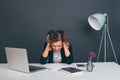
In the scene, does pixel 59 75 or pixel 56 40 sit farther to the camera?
pixel 56 40

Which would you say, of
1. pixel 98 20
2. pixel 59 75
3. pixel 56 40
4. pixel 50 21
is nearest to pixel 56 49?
pixel 56 40

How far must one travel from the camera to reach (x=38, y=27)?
3949 mm

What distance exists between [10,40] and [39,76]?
1892 mm

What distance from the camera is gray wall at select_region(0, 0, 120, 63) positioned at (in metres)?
3.90

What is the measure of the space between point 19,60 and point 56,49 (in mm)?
612

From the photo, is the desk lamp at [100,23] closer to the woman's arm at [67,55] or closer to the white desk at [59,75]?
the woman's arm at [67,55]

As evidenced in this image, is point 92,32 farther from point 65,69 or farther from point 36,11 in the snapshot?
point 65,69

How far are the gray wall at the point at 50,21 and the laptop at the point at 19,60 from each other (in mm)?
1464

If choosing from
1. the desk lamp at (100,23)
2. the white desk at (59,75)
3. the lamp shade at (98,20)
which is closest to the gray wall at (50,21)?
the desk lamp at (100,23)

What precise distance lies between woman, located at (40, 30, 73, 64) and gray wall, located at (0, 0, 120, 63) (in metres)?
1.01

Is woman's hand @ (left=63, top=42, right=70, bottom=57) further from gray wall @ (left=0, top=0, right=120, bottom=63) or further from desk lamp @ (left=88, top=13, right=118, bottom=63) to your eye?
gray wall @ (left=0, top=0, right=120, bottom=63)

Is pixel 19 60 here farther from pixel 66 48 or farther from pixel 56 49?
pixel 66 48

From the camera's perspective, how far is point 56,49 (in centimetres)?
283

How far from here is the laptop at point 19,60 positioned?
7.61ft
